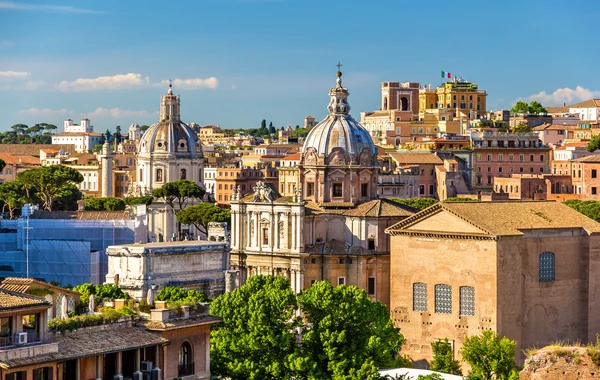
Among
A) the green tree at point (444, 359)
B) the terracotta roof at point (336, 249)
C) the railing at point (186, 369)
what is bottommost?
the green tree at point (444, 359)

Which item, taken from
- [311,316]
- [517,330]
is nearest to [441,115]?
[517,330]

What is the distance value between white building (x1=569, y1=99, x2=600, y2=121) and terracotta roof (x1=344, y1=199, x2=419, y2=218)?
247 ft

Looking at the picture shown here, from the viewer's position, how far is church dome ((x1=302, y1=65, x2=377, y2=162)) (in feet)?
207

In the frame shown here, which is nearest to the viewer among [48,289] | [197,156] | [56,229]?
[48,289]

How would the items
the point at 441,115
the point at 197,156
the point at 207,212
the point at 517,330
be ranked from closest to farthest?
the point at 517,330
the point at 207,212
the point at 197,156
the point at 441,115

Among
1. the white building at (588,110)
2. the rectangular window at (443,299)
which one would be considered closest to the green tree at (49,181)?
the rectangular window at (443,299)

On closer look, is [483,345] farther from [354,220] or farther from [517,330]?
[354,220]

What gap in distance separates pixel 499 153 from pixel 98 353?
70.3m

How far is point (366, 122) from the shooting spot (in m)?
132

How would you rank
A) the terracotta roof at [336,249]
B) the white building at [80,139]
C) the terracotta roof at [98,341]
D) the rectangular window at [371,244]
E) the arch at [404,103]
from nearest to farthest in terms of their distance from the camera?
the terracotta roof at [98,341] < the terracotta roof at [336,249] < the rectangular window at [371,244] < the arch at [404,103] < the white building at [80,139]

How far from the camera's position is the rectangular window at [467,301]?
52.6 meters

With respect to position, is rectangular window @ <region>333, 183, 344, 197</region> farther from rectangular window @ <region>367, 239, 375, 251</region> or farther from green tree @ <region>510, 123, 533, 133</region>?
green tree @ <region>510, 123, 533, 133</region>

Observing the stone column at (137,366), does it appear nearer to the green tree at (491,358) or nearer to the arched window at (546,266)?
the green tree at (491,358)

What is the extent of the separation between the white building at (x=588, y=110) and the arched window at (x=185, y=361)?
330 ft
